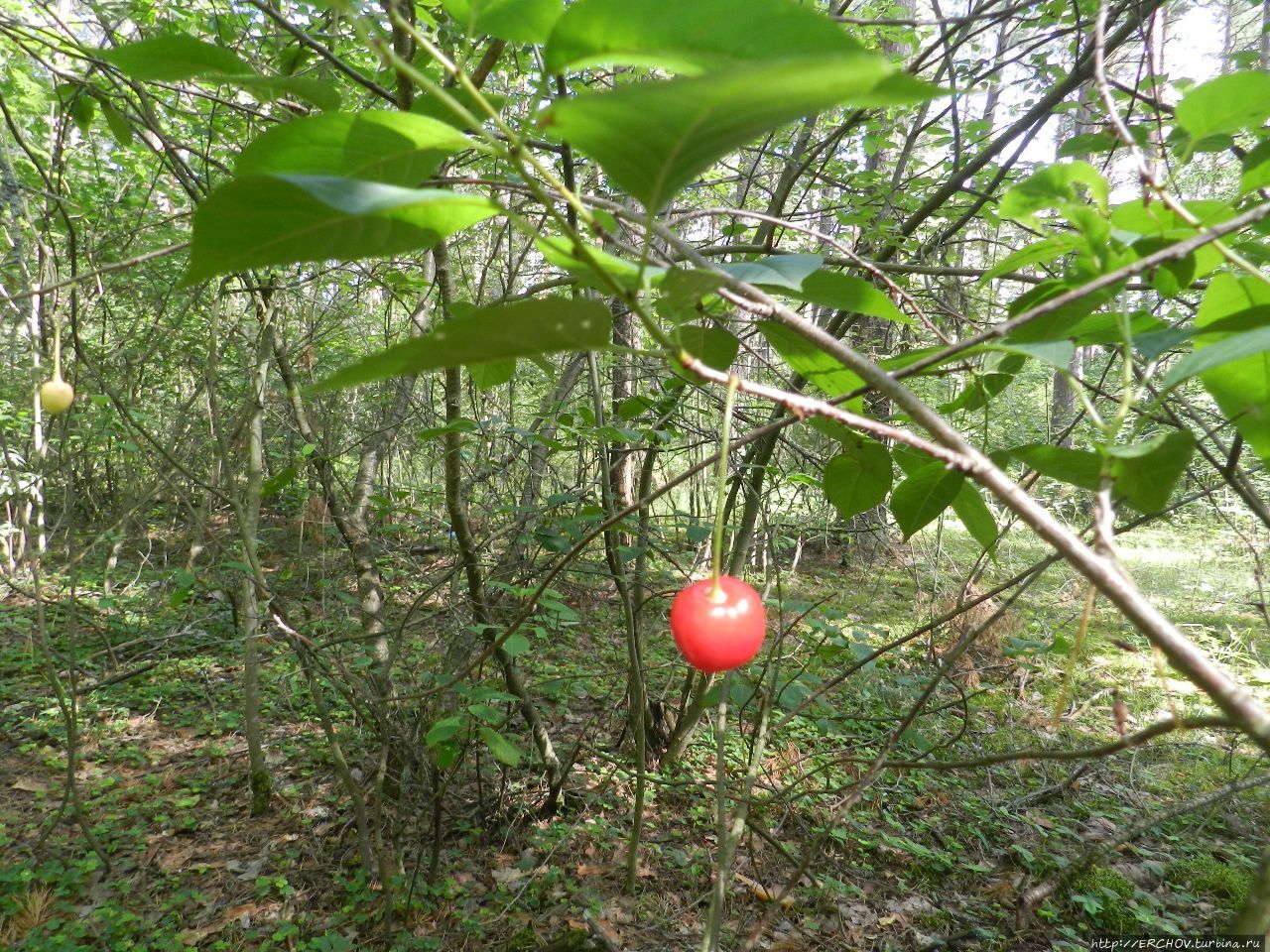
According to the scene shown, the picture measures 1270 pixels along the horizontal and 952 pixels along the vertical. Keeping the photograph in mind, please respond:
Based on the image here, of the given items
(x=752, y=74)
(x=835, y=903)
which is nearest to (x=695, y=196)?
(x=835, y=903)

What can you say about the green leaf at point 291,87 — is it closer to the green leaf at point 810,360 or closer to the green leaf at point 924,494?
the green leaf at point 810,360

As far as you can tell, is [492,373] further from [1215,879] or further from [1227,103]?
[1215,879]

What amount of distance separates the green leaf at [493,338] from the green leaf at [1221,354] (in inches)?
16.2

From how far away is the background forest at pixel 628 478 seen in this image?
19.3 inches

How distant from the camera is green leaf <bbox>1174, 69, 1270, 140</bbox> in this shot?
→ 0.67 m

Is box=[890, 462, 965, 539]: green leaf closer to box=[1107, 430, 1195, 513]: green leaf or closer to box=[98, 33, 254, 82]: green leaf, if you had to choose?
box=[1107, 430, 1195, 513]: green leaf

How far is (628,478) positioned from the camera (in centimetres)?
532

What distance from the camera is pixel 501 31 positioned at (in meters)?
0.55

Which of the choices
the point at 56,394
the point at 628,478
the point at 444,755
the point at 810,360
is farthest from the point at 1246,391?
the point at 628,478

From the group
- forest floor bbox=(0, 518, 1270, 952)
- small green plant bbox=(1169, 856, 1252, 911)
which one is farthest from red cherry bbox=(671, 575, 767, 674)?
small green plant bbox=(1169, 856, 1252, 911)

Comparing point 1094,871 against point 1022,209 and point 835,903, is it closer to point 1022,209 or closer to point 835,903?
point 835,903

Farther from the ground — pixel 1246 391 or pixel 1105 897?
pixel 1246 391

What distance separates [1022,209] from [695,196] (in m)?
4.30

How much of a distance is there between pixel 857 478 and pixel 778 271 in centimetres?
38
